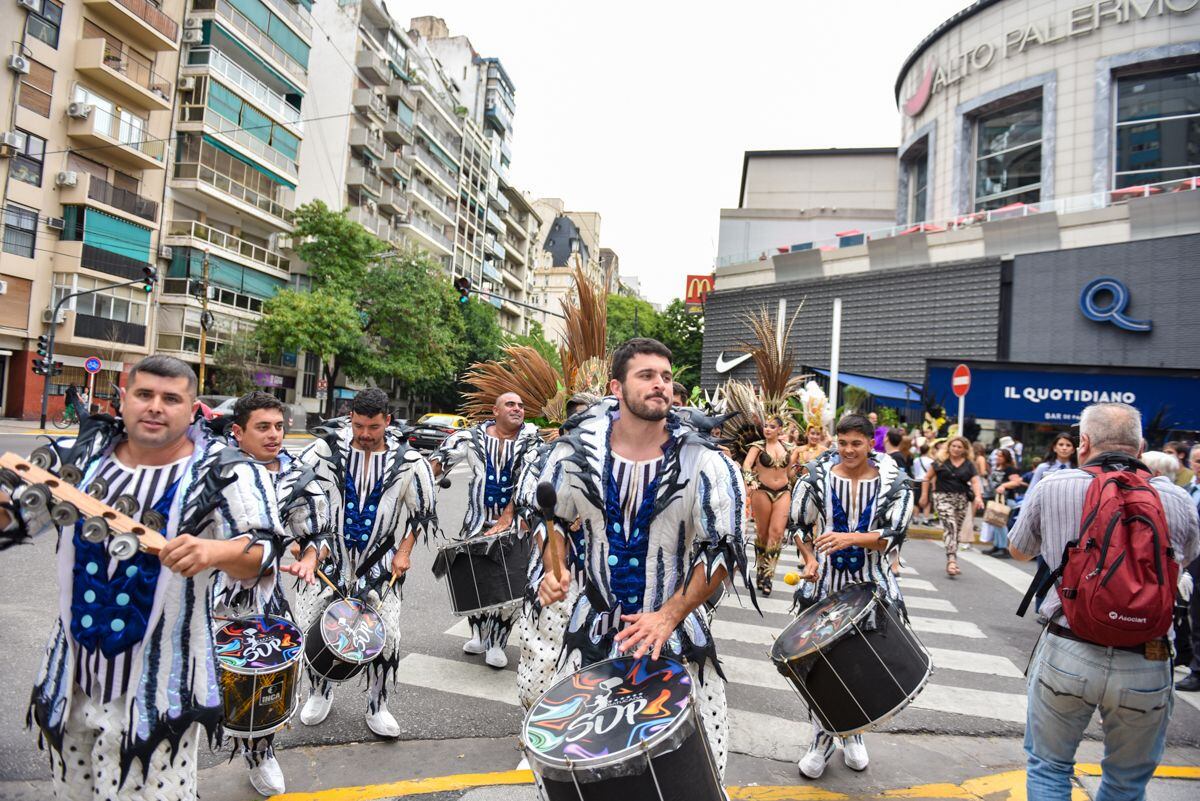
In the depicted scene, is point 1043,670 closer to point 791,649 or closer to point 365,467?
point 791,649

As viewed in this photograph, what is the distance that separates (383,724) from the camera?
14.8 feet

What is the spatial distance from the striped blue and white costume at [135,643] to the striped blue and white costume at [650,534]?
1219mm

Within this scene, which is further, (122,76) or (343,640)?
(122,76)

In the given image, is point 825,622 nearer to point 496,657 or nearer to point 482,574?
point 482,574

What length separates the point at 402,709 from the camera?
4.96 m

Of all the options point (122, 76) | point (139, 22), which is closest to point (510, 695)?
point (122, 76)

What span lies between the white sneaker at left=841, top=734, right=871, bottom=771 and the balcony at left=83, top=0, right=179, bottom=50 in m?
36.1

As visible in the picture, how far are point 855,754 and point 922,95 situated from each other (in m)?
35.0

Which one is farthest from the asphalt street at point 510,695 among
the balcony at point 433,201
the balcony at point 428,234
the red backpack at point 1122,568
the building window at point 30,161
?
the balcony at point 433,201

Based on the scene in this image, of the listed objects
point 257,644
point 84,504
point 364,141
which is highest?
point 364,141

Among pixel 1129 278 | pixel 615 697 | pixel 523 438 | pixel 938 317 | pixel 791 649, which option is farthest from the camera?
pixel 938 317

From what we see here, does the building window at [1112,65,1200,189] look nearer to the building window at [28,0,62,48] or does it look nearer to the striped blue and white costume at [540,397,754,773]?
the striped blue and white costume at [540,397,754,773]

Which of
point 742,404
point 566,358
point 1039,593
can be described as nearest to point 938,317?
point 742,404

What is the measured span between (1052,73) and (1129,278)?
8925mm
